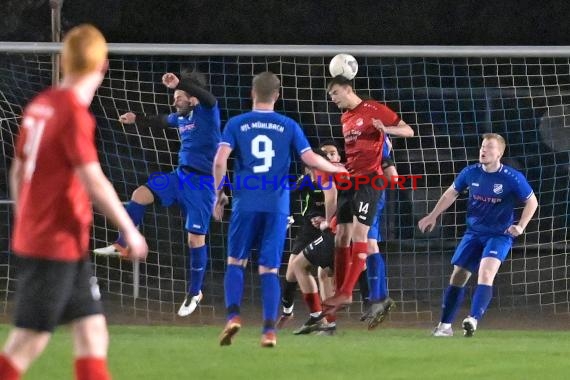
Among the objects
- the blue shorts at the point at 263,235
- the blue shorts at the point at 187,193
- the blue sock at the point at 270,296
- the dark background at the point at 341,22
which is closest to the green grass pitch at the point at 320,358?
the blue sock at the point at 270,296

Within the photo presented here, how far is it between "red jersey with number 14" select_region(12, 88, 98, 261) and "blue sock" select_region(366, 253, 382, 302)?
5.89m

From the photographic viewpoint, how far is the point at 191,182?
11.1 metres

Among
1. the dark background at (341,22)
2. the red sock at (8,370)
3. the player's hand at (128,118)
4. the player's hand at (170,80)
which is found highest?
the dark background at (341,22)

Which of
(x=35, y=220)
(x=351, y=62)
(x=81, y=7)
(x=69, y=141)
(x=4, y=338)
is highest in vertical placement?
(x=81, y=7)

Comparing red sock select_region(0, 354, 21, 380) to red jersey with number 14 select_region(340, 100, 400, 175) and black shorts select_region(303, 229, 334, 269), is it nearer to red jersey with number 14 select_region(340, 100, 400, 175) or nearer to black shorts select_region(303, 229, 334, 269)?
red jersey with number 14 select_region(340, 100, 400, 175)

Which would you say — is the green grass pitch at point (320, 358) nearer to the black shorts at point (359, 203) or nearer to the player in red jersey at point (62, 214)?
the black shorts at point (359, 203)

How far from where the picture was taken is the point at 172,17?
65.4ft

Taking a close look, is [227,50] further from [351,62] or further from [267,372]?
[267,372]

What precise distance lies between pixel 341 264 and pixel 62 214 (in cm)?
569

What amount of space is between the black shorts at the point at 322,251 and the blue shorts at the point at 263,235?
90.5 inches

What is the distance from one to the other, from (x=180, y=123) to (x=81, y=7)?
7689mm

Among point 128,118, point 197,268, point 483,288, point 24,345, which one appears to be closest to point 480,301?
point 483,288

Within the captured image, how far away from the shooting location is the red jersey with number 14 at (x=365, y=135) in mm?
10578

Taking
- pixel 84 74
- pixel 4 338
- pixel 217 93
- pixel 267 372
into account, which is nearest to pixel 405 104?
pixel 217 93
